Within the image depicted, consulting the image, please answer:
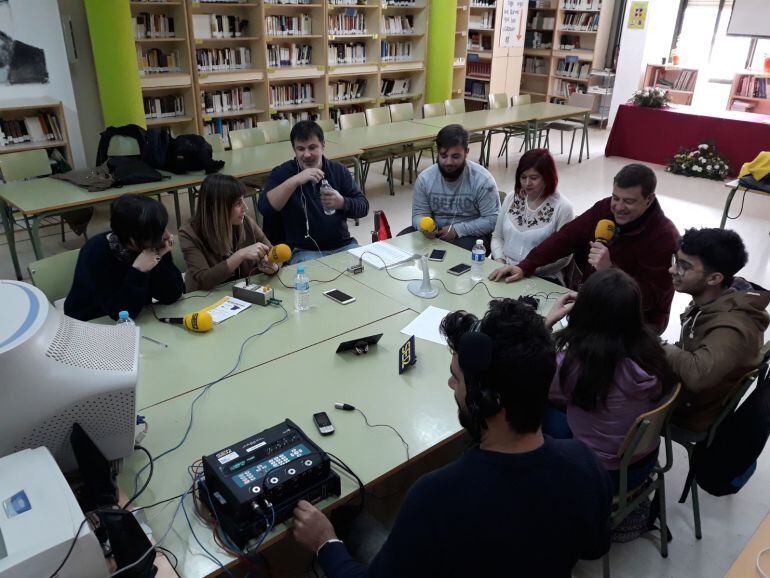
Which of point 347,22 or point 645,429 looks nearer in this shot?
point 645,429

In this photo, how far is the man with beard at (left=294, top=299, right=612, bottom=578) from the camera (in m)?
1.08

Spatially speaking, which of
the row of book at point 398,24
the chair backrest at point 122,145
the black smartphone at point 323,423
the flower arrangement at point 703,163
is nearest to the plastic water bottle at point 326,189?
the black smartphone at point 323,423

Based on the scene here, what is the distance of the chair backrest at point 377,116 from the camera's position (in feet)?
22.2

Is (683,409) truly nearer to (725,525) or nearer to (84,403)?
(725,525)

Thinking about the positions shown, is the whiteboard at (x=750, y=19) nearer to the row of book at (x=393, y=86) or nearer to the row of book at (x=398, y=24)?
the row of book at (x=398, y=24)

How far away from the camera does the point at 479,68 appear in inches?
395

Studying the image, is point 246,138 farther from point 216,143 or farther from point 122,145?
point 122,145

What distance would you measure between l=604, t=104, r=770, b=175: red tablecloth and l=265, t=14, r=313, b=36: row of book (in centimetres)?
450

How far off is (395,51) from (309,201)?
5.86 m

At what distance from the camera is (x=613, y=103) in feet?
31.9

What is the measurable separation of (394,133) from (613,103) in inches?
208

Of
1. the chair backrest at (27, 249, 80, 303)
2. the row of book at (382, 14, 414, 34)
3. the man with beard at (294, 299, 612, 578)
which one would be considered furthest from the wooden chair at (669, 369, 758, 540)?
the row of book at (382, 14, 414, 34)

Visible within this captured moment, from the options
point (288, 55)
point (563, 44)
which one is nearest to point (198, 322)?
point (288, 55)

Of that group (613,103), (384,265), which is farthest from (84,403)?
(613,103)
